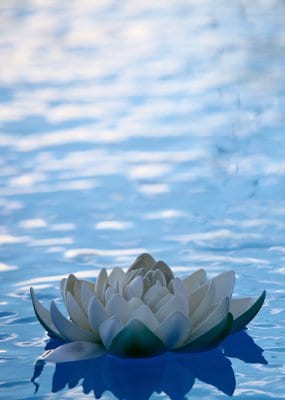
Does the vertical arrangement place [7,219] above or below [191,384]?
above

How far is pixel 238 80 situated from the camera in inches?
272

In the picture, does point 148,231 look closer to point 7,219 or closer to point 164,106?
point 7,219

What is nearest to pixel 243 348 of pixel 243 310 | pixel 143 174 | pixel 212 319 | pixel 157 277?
pixel 243 310

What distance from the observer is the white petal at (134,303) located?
2.92 m

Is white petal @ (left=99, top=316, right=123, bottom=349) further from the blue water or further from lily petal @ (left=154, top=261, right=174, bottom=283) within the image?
lily petal @ (left=154, top=261, right=174, bottom=283)

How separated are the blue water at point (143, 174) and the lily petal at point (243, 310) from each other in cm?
5

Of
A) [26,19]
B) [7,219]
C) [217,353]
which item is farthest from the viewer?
[26,19]

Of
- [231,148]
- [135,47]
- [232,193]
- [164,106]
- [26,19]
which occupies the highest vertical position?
[26,19]

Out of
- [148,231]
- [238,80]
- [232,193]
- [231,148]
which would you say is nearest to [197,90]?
[238,80]

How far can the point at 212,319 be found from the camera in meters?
2.96

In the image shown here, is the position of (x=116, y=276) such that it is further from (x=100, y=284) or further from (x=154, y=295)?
(x=154, y=295)

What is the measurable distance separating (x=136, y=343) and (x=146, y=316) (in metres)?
0.09

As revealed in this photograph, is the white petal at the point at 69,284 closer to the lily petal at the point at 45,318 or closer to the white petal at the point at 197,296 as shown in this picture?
the lily petal at the point at 45,318

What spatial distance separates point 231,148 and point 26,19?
3.78 meters
